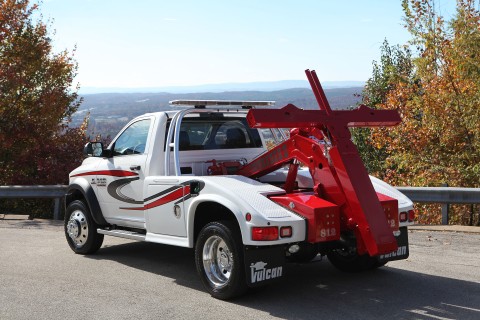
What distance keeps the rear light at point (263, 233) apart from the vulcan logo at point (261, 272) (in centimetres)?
29

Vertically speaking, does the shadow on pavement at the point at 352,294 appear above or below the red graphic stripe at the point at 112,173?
below

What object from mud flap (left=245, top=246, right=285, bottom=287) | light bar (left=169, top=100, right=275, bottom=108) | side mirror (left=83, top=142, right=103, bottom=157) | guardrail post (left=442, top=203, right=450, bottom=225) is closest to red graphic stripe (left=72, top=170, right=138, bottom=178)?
side mirror (left=83, top=142, right=103, bottom=157)

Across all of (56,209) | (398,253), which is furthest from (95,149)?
(56,209)

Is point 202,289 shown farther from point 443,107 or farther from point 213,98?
point 443,107

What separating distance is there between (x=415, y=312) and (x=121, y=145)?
4485mm

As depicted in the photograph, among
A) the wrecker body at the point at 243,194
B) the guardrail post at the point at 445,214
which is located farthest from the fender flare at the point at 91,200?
the guardrail post at the point at 445,214

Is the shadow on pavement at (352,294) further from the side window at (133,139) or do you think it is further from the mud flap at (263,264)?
the side window at (133,139)

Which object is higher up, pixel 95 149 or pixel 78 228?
pixel 95 149

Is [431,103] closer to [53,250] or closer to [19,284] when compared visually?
[53,250]

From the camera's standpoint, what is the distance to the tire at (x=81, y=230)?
8773 millimetres

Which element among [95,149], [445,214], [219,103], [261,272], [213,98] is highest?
[213,98]

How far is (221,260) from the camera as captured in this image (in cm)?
643

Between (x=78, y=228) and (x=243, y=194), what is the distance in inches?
143

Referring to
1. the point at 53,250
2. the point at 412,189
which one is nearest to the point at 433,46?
the point at 412,189
